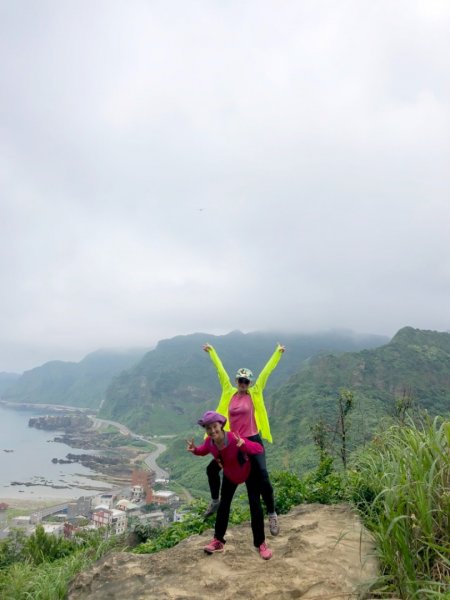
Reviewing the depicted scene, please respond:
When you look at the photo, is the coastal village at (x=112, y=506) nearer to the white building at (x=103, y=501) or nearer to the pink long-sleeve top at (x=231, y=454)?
the white building at (x=103, y=501)

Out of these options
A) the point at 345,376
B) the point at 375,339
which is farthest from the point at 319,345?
the point at 345,376

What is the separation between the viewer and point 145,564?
4383 millimetres

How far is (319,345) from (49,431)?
10394 centimetres

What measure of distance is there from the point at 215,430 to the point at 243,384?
2.60ft

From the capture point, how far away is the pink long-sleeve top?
3982 millimetres

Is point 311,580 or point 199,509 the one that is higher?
point 311,580

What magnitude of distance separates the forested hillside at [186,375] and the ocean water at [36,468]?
2488 cm

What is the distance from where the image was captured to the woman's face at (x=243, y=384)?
180 inches

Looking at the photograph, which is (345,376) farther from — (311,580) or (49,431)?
(49,431)

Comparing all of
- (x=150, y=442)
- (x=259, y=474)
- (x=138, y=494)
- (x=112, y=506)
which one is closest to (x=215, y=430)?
(x=259, y=474)

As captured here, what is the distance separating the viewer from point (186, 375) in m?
143

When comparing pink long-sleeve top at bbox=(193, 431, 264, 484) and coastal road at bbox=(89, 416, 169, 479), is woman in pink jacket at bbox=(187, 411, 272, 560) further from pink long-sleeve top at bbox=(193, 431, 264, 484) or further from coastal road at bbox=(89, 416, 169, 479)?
coastal road at bbox=(89, 416, 169, 479)

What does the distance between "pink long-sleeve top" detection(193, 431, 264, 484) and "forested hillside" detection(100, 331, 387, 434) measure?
319 ft

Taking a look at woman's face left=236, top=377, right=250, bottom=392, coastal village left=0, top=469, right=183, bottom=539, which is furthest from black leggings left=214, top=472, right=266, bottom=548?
coastal village left=0, top=469, right=183, bottom=539
